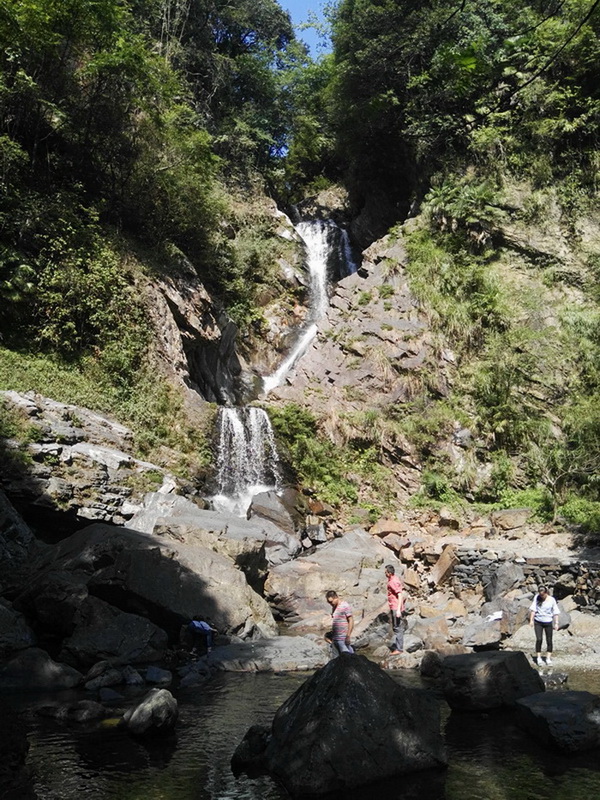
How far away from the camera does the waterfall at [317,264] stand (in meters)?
26.3

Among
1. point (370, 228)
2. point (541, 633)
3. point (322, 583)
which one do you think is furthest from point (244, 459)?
point (370, 228)

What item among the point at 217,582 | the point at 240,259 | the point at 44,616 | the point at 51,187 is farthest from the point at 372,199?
the point at 44,616

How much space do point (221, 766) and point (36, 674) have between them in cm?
361

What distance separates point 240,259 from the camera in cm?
2741

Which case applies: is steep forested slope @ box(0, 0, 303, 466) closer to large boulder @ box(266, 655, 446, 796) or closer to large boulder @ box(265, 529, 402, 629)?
large boulder @ box(265, 529, 402, 629)

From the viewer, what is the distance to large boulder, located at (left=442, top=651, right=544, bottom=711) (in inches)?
301

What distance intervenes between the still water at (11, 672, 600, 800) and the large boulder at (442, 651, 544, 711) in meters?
0.21

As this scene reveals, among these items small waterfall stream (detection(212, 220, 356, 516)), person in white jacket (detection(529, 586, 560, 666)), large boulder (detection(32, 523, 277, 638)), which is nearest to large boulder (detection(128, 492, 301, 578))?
large boulder (detection(32, 523, 277, 638))

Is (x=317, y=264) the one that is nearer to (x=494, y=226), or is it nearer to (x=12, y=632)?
(x=494, y=226)

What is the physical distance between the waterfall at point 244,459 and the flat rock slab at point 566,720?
1165 cm

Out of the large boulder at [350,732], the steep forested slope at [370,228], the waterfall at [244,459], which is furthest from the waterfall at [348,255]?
the large boulder at [350,732]

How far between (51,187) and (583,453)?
739 inches

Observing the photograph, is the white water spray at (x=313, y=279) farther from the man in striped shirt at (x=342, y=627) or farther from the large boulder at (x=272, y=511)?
the man in striped shirt at (x=342, y=627)

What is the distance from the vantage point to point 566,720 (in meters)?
6.23
